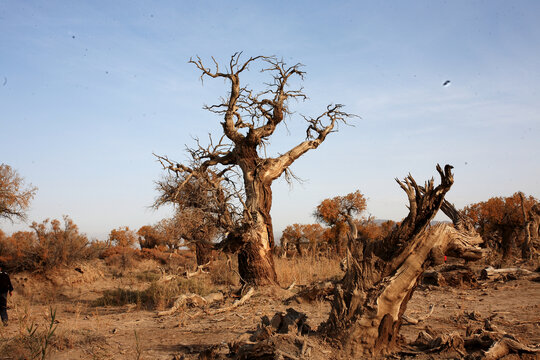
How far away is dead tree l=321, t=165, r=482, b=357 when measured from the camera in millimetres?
4824

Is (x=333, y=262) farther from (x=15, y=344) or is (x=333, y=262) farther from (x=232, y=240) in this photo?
(x=15, y=344)

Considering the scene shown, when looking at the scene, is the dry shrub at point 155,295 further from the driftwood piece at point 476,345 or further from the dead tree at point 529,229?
the dead tree at point 529,229

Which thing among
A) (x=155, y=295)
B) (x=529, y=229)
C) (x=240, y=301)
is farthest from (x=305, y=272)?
(x=529, y=229)

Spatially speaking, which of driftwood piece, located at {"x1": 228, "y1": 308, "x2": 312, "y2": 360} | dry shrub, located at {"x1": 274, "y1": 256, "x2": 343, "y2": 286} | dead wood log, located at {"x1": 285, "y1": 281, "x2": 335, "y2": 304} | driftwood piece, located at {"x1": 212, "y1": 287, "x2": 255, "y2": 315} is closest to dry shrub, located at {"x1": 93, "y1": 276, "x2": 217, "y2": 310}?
driftwood piece, located at {"x1": 212, "y1": 287, "x2": 255, "y2": 315}

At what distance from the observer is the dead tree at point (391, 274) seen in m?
4.82

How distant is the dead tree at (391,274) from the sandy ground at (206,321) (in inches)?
58.0

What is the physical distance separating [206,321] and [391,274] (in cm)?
430

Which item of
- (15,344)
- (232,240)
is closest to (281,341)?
(15,344)

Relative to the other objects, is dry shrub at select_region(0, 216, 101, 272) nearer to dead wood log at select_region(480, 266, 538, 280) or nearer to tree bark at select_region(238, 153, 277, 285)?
tree bark at select_region(238, 153, 277, 285)

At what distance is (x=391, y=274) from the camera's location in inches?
198

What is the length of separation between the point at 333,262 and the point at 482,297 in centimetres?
538

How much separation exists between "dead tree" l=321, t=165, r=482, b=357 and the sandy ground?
147 centimetres

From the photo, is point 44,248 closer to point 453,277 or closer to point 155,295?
point 155,295

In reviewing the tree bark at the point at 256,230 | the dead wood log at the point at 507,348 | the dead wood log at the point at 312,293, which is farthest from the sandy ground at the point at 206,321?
the dead wood log at the point at 507,348
